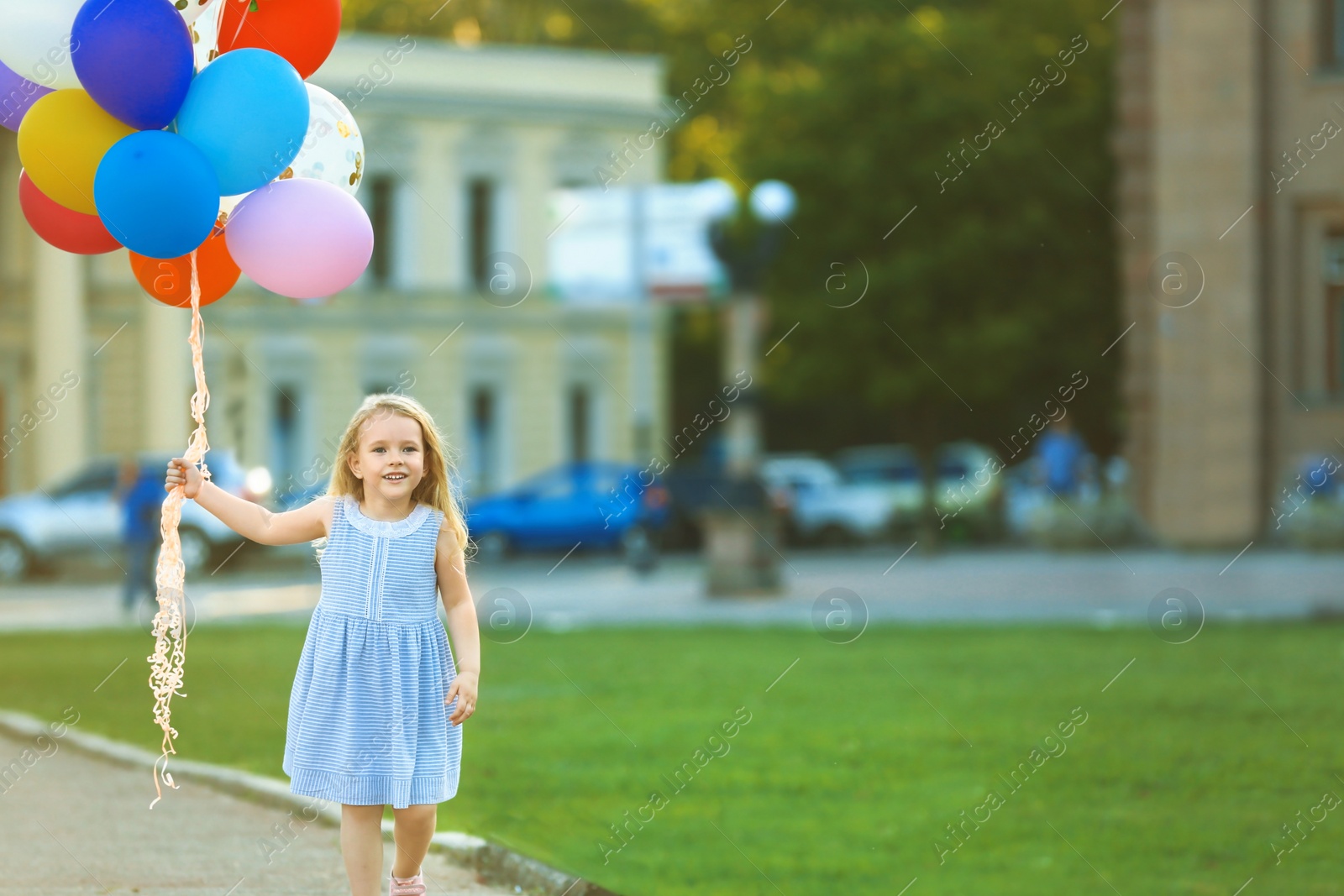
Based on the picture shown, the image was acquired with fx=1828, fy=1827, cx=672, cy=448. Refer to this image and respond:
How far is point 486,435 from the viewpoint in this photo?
39031 mm

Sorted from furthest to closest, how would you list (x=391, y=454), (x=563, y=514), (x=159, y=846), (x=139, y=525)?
(x=563, y=514) < (x=139, y=525) < (x=159, y=846) < (x=391, y=454)

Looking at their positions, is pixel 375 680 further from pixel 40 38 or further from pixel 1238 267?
pixel 1238 267

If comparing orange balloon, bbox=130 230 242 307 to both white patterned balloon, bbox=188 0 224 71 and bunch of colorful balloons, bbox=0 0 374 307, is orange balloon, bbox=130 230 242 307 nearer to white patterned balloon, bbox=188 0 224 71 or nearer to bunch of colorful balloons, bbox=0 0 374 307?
bunch of colorful balloons, bbox=0 0 374 307

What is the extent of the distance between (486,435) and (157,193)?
34.0 meters

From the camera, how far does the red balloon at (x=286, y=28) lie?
5539mm

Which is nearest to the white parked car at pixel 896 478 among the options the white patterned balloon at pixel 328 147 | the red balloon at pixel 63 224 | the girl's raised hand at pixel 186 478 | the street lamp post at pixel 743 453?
the street lamp post at pixel 743 453

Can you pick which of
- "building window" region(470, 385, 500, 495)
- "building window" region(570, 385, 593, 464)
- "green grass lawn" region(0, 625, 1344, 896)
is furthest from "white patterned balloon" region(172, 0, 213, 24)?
"building window" region(570, 385, 593, 464)

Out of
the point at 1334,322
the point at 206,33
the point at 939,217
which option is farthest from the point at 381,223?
the point at 206,33

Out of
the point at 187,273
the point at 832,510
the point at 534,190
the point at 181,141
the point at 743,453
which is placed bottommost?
the point at 832,510

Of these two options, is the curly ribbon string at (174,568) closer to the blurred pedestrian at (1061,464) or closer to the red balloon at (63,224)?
the red balloon at (63,224)

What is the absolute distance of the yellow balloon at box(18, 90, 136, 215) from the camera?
211 inches

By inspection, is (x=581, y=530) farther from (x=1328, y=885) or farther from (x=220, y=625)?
(x=1328, y=885)

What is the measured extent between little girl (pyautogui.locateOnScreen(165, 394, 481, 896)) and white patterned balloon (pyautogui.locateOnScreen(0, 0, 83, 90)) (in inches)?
51.4

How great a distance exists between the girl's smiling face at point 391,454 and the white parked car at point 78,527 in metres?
21.8
